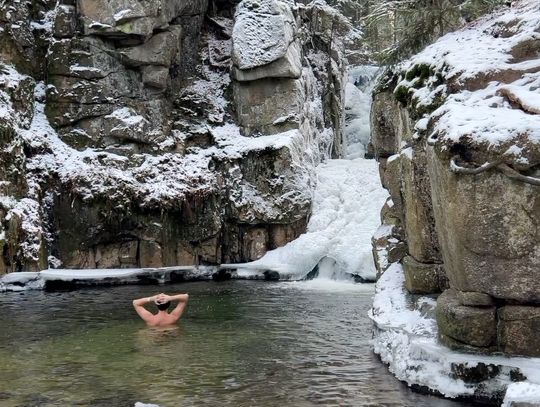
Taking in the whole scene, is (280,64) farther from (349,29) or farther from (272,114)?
(349,29)

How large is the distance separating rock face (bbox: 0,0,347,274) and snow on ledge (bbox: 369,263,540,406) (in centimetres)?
1060

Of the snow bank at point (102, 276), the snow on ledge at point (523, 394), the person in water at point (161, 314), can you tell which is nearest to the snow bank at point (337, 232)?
the snow bank at point (102, 276)

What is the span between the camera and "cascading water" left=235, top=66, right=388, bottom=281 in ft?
59.4

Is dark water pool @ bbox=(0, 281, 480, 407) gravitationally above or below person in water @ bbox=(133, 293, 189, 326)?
below

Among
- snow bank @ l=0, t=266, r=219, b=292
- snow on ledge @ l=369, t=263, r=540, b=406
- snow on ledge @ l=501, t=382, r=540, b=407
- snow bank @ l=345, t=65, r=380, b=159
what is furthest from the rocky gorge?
snow bank @ l=345, t=65, r=380, b=159

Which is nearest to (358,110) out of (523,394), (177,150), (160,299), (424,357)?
(177,150)

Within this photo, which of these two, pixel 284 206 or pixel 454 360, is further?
pixel 284 206

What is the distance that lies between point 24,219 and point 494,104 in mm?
13642

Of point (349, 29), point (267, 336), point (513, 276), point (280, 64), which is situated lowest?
point (267, 336)

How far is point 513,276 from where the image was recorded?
651 cm

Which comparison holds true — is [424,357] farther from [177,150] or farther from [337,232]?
[177,150]

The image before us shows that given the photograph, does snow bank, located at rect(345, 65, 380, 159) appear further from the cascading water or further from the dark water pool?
the dark water pool

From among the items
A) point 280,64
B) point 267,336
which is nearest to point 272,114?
point 280,64

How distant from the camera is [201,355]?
9.15 meters
